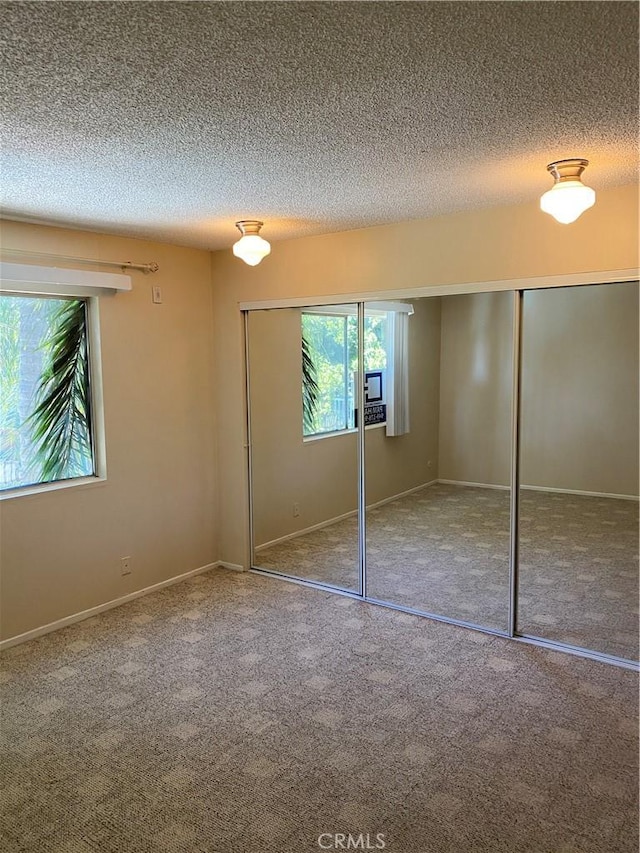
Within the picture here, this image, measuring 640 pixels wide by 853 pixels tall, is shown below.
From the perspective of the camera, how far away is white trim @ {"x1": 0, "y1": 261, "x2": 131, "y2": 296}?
3.44 metres

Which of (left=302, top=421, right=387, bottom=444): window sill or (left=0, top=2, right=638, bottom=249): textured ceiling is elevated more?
(left=0, top=2, right=638, bottom=249): textured ceiling

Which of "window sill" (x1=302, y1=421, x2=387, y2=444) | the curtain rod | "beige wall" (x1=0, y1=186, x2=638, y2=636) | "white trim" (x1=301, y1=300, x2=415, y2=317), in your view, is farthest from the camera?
"window sill" (x1=302, y1=421, x2=387, y2=444)

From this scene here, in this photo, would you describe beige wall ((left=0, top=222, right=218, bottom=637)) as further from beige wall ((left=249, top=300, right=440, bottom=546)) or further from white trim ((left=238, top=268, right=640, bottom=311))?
white trim ((left=238, top=268, right=640, bottom=311))

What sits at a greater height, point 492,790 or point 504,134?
point 504,134

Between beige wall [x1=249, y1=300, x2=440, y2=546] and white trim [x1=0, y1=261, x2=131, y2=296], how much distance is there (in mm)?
1045

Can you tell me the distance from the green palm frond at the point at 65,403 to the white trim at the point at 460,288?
1.17 metres

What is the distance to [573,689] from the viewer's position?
3029 mm

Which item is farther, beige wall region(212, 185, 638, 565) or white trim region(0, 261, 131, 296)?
white trim region(0, 261, 131, 296)

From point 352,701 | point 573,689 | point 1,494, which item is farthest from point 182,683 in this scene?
point 573,689

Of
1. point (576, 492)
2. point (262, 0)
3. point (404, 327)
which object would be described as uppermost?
point (262, 0)

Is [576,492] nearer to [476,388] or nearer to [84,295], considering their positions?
[476,388]

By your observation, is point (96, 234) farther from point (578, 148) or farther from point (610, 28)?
point (610, 28)

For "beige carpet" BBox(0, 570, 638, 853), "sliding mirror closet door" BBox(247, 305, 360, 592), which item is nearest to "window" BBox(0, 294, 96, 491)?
"beige carpet" BBox(0, 570, 638, 853)

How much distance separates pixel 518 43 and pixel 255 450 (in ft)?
11.5
